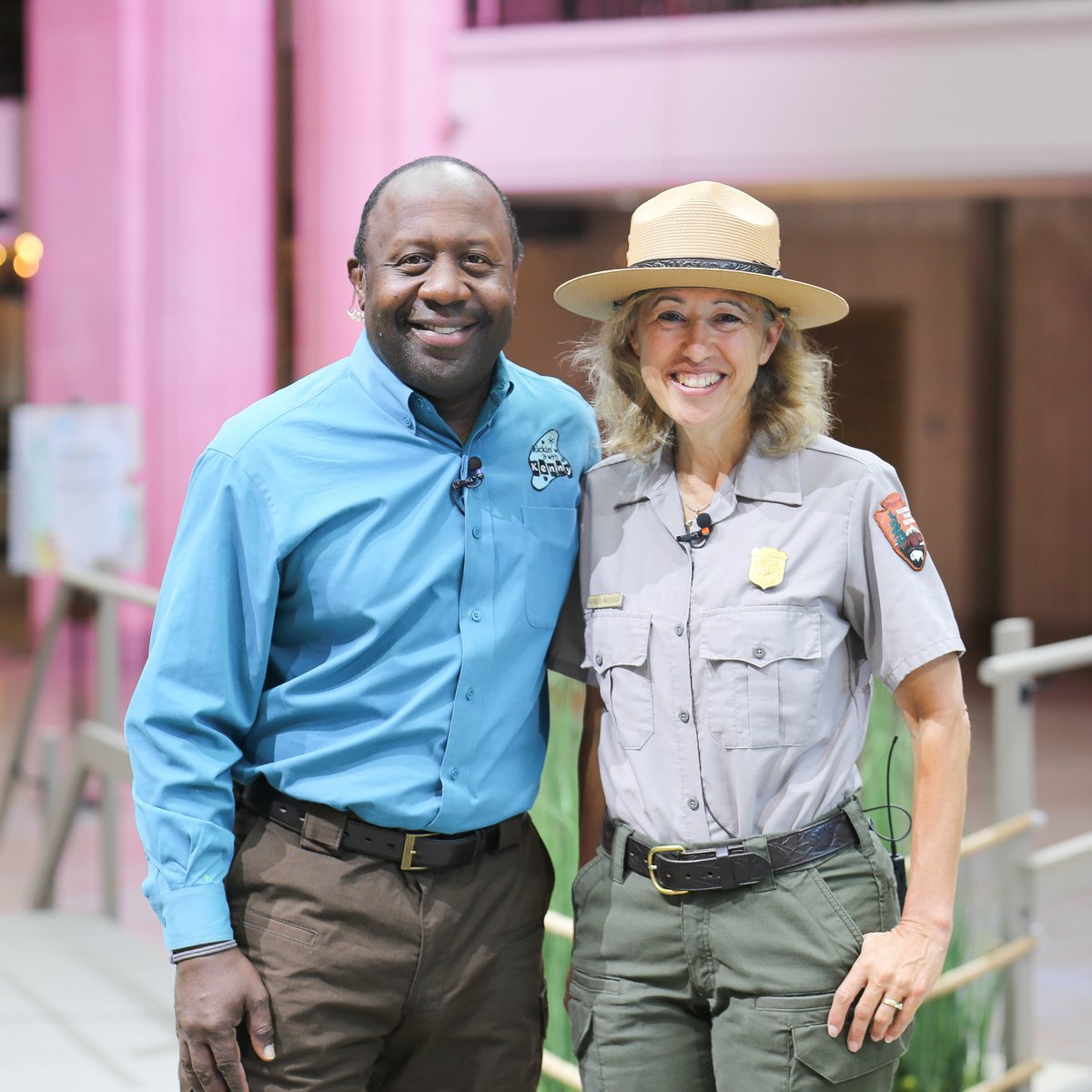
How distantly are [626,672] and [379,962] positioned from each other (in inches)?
17.5

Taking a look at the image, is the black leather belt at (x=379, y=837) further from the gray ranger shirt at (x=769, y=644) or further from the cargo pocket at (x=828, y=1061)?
the cargo pocket at (x=828, y=1061)

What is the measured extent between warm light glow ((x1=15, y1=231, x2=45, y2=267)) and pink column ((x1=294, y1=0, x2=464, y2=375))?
279 centimetres

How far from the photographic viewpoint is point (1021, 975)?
124 inches

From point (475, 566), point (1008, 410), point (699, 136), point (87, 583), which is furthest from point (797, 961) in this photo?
point (1008, 410)

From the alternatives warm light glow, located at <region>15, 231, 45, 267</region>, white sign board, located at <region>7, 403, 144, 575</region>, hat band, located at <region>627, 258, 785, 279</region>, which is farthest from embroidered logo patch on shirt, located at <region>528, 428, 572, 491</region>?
warm light glow, located at <region>15, 231, 45, 267</region>

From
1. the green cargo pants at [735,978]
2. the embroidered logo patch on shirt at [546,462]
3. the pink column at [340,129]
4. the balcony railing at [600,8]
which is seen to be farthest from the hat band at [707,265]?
the balcony railing at [600,8]

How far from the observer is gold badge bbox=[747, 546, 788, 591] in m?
1.72

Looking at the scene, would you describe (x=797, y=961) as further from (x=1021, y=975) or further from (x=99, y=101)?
(x=99, y=101)

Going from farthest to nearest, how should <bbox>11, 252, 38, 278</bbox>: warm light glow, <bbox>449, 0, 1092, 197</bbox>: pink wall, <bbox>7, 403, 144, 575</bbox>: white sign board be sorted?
<bbox>11, 252, 38, 278</bbox>: warm light glow
<bbox>449, 0, 1092, 197</bbox>: pink wall
<bbox>7, 403, 144, 575</bbox>: white sign board

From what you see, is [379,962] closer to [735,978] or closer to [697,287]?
[735,978]

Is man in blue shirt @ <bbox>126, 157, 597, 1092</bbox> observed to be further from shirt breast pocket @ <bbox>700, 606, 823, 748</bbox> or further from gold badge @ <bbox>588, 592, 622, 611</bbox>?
shirt breast pocket @ <bbox>700, 606, 823, 748</bbox>

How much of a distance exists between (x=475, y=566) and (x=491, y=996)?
1.73 feet

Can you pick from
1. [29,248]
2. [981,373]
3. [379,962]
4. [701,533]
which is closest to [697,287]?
[701,533]

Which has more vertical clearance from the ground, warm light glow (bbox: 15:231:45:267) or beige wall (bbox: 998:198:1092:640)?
warm light glow (bbox: 15:231:45:267)
